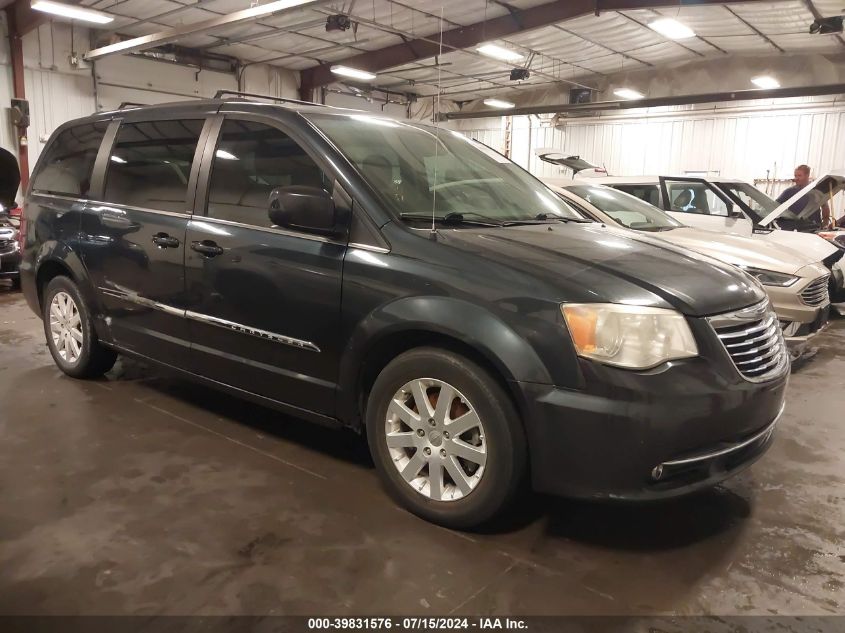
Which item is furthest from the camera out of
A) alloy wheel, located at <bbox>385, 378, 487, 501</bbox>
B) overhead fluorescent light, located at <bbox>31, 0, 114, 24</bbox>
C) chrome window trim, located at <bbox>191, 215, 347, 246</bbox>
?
overhead fluorescent light, located at <bbox>31, 0, 114, 24</bbox>

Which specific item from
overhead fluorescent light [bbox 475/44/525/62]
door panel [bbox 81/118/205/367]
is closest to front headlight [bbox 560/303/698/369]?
door panel [bbox 81/118/205/367]

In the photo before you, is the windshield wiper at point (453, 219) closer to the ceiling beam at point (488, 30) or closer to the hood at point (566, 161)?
the hood at point (566, 161)

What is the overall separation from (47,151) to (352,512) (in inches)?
124

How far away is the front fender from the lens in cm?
200

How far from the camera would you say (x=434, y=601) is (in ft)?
6.26

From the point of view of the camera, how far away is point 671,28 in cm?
998

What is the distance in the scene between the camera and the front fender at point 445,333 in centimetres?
200

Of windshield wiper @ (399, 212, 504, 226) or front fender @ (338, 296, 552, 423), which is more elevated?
windshield wiper @ (399, 212, 504, 226)

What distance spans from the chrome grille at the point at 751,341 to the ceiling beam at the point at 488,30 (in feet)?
23.0

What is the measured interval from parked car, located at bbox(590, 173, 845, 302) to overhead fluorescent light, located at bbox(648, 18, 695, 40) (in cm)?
410

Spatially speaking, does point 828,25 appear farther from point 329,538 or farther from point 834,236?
point 329,538

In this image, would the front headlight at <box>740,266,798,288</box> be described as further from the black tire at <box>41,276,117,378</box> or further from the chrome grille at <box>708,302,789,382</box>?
the black tire at <box>41,276,117,378</box>

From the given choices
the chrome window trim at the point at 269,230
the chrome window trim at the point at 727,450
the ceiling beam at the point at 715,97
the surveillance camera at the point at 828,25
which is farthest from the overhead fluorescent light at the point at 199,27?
the surveillance camera at the point at 828,25

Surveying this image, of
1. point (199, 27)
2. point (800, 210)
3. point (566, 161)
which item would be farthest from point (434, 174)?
point (199, 27)
